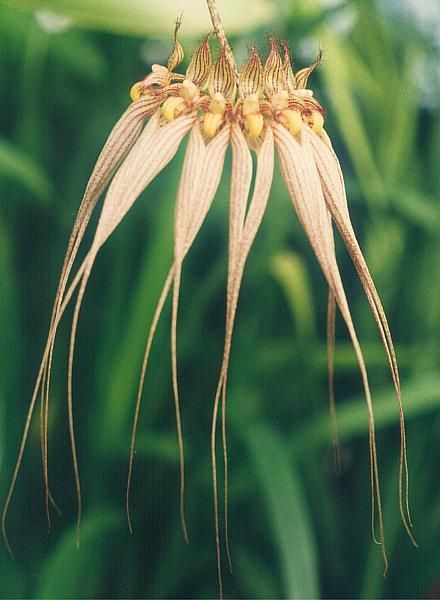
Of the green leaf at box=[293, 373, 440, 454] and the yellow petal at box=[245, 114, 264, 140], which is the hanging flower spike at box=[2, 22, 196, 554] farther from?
the green leaf at box=[293, 373, 440, 454]

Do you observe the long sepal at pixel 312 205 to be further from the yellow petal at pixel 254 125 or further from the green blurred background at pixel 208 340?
the green blurred background at pixel 208 340

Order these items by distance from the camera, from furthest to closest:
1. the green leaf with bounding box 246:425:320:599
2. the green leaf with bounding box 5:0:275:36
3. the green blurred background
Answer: the green blurred background, the green leaf with bounding box 246:425:320:599, the green leaf with bounding box 5:0:275:36

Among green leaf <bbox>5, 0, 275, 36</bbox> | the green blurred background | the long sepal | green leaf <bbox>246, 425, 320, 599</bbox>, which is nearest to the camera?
the long sepal

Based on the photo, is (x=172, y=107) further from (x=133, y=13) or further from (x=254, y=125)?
(x=133, y=13)

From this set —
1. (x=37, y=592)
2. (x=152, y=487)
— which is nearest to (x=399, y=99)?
(x=152, y=487)

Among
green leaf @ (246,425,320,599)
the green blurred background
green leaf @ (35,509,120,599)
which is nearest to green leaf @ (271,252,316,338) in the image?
the green blurred background

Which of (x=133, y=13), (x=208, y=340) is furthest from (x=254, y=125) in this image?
(x=208, y=340)

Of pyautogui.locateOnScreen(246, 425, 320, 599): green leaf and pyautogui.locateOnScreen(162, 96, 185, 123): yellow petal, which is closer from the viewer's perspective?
pyautogui.locateOnScreen(162, 96, 185, 123): yellow petal

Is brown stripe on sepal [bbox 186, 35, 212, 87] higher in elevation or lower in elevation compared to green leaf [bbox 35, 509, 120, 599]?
higher
